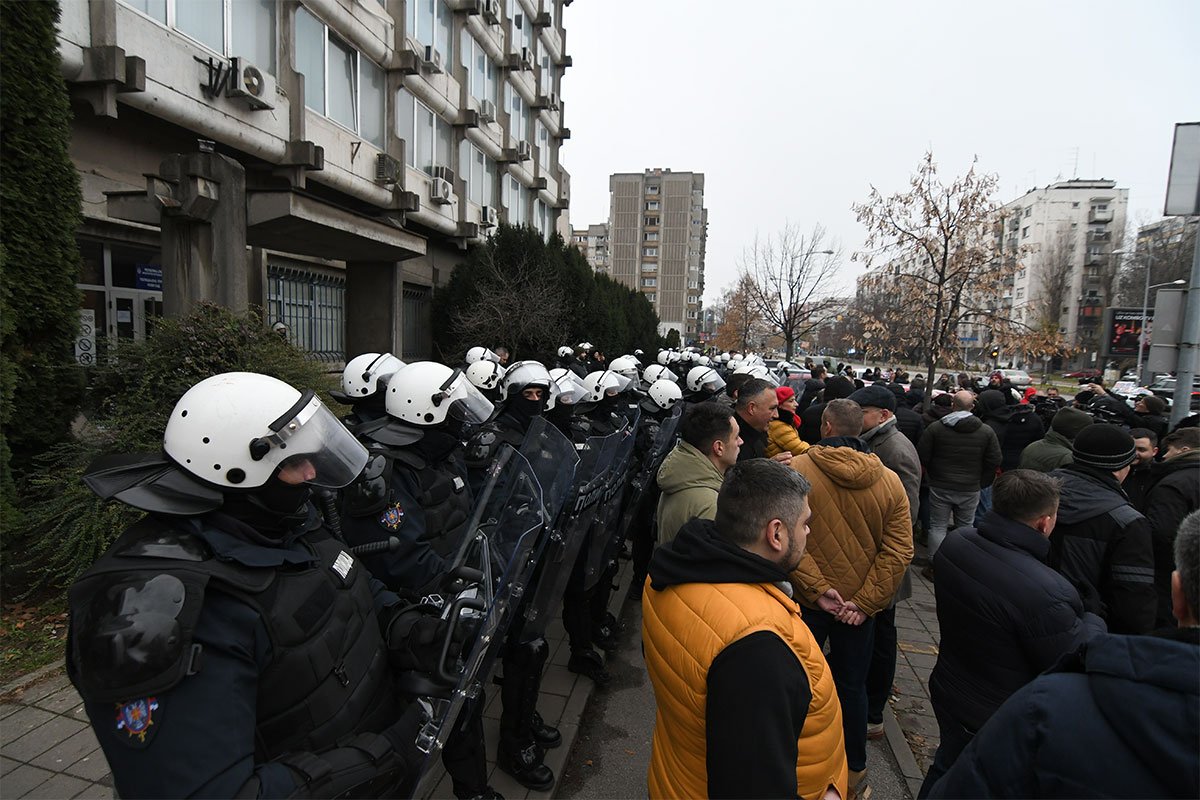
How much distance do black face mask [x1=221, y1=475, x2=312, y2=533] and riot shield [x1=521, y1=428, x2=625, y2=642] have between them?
1.26 m

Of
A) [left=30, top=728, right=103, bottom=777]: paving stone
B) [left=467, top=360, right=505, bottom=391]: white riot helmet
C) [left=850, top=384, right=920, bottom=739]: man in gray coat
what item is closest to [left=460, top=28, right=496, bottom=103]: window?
[left=467, top=360, right=505, bottom=391]: white riot helmet

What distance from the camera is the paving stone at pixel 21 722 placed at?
3.30m

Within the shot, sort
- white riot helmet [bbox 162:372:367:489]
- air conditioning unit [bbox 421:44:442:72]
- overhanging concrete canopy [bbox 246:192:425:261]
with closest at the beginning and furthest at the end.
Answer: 1. white riot helmet [bbox 162:372:367:489]
2. overhanging concrete canopy [bbox 246:192:425:261]
3. air conditioning unit [bbox 421:44:442:72]

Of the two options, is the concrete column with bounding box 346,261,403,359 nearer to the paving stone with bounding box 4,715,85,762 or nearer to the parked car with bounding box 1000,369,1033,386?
the paving stone with bounding box 4,715,85,762

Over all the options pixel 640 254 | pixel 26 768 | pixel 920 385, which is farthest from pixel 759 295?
pixel 640 254

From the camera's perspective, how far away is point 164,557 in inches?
58.1

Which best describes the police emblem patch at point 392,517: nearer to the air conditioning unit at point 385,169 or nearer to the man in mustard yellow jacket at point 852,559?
the man in mustard yellow jacket at point 852,559

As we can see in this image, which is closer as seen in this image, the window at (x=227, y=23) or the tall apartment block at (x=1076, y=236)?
the window at (x=227, y=23)

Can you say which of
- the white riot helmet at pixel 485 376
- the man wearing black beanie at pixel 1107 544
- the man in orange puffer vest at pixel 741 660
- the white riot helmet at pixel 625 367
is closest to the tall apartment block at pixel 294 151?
the white riot helmet at pixel 485 376

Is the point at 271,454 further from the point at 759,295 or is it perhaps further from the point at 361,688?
the point at 759,295

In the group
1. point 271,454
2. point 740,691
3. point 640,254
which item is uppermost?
point 640,254

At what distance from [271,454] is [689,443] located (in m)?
2.26

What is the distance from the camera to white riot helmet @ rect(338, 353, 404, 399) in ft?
16.4

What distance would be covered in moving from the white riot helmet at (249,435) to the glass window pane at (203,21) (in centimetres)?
1125
